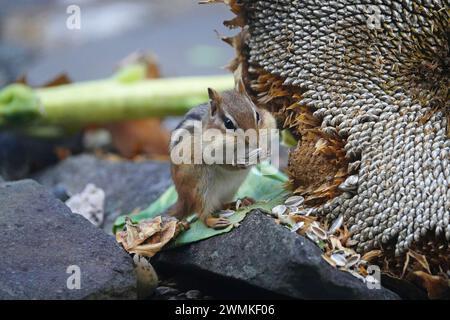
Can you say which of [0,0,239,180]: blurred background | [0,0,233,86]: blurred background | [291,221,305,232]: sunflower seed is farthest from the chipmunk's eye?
[0,0,233,86]: blurred background

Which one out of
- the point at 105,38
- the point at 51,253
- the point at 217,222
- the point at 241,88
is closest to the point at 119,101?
the point at 241,88

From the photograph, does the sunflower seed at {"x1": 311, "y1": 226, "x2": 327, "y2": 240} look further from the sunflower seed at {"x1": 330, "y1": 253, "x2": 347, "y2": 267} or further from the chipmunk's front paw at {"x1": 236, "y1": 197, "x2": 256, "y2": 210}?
the chipmunk's front paw at {"x1": 236, "y1": 197, "x2": 256, "y2": 210}

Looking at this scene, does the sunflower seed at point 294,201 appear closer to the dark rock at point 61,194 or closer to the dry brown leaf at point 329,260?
A: the dry brown leaf at point 329,260

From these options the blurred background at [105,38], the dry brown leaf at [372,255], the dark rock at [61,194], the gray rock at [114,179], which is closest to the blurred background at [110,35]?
the blurred background at [105,38]

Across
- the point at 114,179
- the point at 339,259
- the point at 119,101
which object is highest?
the point at 339,259

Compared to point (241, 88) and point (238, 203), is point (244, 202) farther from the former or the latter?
point (241, 88)

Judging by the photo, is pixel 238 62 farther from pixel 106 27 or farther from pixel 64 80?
pixel 106 27
